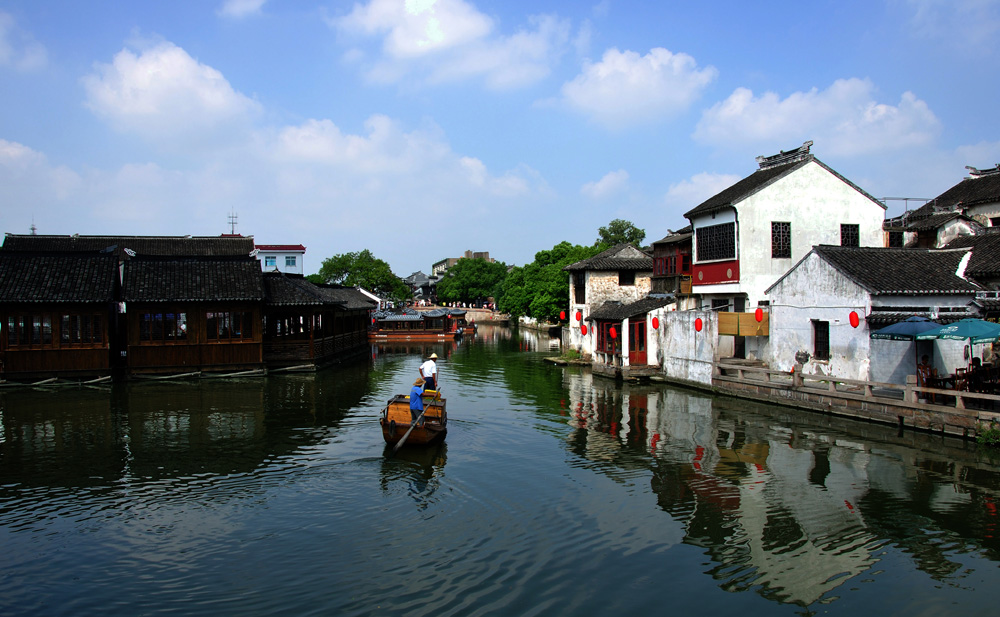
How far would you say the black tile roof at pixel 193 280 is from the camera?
27.9 meters

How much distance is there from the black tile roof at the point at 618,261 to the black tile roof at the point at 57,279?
23124mm

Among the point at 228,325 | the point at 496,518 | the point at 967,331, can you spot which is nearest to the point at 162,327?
the point at 228,325

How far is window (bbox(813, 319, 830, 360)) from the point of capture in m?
20.3

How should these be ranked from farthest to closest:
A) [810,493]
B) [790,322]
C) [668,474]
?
[790,322]
[668,474]
[810,493]

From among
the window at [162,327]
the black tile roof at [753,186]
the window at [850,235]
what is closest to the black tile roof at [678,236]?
the black tile roof at [753,186]

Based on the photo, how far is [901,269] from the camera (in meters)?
19.7

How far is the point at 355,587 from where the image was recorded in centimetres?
828

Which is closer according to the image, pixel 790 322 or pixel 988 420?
pixel 988 420

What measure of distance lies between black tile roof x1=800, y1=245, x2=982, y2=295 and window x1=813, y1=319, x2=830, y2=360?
191 cm

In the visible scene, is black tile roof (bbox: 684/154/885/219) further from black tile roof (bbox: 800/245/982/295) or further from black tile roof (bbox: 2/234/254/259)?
black tile roof (bbox: 2/234/254/259)

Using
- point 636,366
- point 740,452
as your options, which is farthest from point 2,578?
point 636,366

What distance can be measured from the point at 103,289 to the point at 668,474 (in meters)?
24.4

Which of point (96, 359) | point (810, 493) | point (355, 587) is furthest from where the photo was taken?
point (96, 359)

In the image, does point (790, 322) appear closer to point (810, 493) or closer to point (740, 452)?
point (740, 452)
